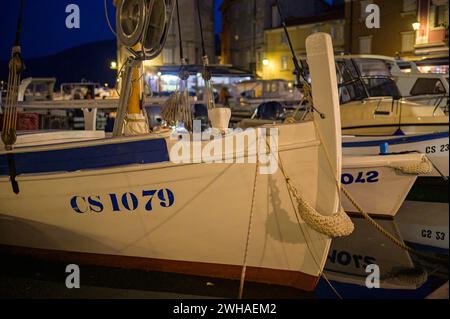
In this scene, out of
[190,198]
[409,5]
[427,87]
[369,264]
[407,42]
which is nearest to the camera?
[190,198]

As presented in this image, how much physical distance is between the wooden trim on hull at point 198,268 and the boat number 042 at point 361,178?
12.7 feet

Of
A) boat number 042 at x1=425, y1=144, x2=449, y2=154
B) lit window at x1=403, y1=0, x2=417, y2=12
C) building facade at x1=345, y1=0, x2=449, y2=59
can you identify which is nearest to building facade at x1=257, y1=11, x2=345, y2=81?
building facade at x1=345, y1=0, x2=449, y2=59

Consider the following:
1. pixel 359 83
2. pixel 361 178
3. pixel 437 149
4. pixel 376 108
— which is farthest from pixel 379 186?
pixel 359 83

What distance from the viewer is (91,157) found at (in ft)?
17.8

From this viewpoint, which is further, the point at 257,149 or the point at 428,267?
the point at 428,267

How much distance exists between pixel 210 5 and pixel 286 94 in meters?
16.9

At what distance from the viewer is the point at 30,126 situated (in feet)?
39.7

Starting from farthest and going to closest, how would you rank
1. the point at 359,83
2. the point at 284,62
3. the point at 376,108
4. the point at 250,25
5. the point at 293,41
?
the point at 250,25 → the point at 284,62 → the point at 293,41 → the point at 359,83 → the point at 376,108

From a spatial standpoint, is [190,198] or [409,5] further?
[409,5]

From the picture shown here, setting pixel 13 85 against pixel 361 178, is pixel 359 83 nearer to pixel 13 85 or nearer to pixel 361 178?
pixel 361 178

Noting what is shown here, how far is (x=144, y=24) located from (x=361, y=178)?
16.9 ft

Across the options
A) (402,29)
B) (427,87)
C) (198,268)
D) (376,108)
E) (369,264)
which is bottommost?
(369,264)
